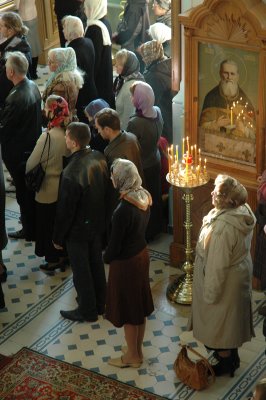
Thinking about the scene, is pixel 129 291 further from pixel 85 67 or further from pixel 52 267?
pixel 85 67

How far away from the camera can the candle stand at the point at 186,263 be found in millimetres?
6957

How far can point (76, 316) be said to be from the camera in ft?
24.0

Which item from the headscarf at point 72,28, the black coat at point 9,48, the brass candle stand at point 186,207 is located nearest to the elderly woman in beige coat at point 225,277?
the brass candle stand at point 186,207

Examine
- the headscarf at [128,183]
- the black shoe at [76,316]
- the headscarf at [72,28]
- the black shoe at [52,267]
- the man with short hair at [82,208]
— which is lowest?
the black shoe at [76,316]

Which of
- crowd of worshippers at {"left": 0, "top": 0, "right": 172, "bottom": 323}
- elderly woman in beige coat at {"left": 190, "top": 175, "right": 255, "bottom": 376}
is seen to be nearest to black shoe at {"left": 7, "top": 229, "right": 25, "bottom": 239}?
→ crowd of worshippers at {"left": 0, "top": 0, "right": 172, "bottom": 323}

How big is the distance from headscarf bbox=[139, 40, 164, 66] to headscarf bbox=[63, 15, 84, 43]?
930 mm

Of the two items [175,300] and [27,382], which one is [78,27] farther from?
[27,382]

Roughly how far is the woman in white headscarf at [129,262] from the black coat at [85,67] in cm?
332

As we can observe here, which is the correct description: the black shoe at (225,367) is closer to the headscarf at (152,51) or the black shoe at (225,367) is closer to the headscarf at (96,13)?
the headscarf at (152,51)

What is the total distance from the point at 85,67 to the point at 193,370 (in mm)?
4126

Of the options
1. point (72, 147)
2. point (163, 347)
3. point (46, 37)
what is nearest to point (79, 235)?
point (72, 147)

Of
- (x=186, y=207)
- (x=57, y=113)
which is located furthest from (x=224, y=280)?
(x=57, y=113)

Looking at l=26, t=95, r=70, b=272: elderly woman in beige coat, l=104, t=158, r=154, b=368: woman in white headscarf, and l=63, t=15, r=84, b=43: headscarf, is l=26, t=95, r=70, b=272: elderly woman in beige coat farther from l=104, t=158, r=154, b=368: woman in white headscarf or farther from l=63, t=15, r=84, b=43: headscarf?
l=63, t=15, r=84, b=43: headscarf

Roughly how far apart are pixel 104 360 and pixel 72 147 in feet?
5.61
